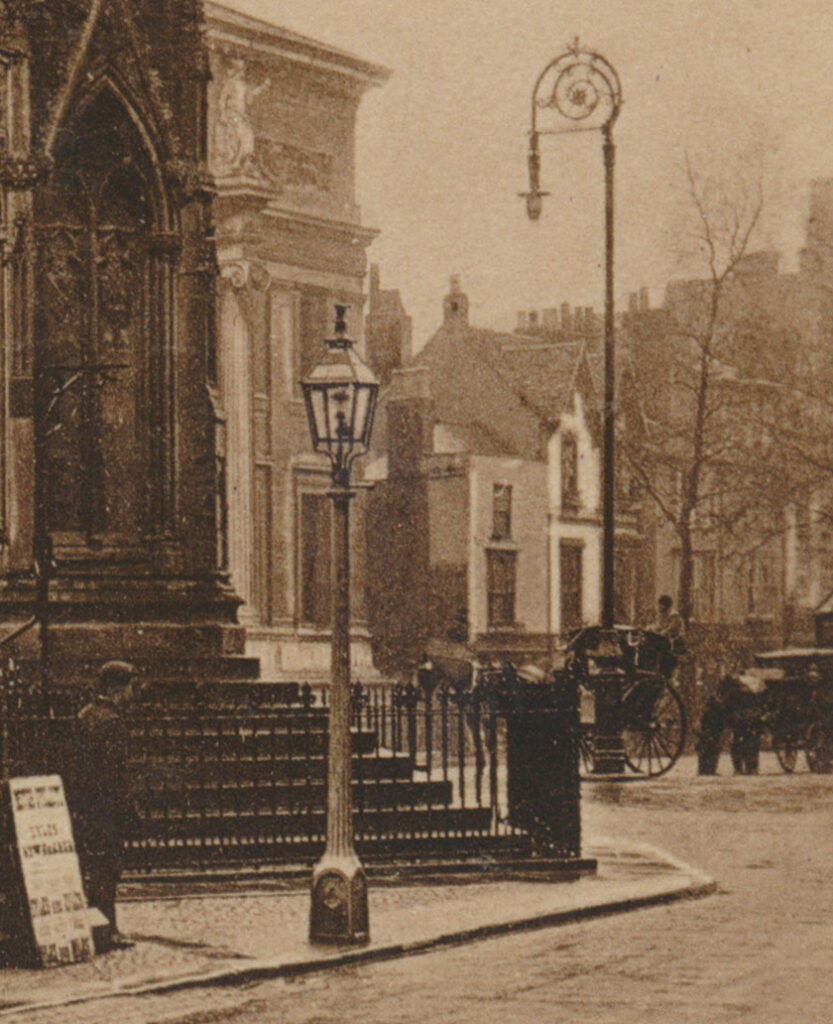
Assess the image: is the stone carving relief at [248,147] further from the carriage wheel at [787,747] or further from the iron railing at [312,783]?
the iron railing at [312,783]

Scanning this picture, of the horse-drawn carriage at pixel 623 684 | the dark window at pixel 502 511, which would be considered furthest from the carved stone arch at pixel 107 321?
the dark window at pixel 502 511

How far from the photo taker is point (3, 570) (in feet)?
56.2

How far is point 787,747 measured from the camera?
2658 cm

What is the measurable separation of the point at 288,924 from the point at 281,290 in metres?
25.9

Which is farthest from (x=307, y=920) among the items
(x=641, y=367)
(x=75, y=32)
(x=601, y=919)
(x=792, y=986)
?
(x=641, y=367)

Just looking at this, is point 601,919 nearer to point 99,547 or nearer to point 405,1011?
point 405,1011

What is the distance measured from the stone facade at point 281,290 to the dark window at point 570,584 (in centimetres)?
1437

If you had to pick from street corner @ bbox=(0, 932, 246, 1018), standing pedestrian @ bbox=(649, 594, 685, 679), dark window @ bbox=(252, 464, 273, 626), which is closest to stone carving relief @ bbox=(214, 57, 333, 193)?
dark window @ bbox=(252, 464, 273, 626)

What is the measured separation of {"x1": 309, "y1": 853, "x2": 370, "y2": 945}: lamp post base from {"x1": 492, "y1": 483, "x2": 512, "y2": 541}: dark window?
3806 centimetres

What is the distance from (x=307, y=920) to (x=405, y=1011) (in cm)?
319

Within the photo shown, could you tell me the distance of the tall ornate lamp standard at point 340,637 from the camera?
459 inches

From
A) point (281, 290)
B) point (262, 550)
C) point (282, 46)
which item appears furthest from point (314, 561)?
point (282, 46)

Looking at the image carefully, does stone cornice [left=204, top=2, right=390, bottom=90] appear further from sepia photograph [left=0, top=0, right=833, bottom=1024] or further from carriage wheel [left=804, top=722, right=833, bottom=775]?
carriage wheel [left=804, top=722, right=833, bottom=775]

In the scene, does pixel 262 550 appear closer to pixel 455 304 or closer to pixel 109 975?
pixel 455 304
